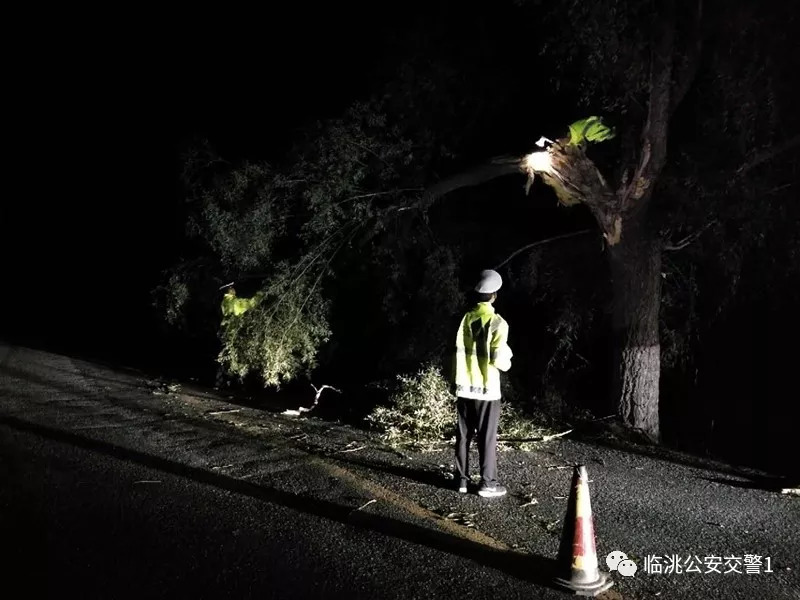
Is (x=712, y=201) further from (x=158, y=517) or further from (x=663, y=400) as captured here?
(x=158, y=517)

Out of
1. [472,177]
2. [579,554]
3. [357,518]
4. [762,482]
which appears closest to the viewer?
[579,554]

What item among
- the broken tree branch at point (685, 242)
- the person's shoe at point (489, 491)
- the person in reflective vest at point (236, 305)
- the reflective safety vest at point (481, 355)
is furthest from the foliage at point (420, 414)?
the broken tree branch at point (685, 242)

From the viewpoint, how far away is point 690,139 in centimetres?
952

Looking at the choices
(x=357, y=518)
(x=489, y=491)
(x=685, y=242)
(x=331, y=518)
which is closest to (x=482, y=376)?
(x=489, y=491)

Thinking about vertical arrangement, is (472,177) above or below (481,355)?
above

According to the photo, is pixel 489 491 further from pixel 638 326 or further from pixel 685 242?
pixel 685 242

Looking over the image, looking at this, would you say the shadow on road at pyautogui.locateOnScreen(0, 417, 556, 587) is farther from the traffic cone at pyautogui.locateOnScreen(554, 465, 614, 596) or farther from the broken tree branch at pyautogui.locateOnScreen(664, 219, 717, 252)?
the broken tree branch at pyautogui.locateOnScreen(664, 219, 717, 252)

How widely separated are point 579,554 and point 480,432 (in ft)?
5.80

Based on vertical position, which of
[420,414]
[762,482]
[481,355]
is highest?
[481,355]

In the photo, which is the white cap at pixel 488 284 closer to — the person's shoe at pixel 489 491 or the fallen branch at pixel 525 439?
the person's shoe at pixel 489 491

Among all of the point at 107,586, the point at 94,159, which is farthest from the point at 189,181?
the point at 94,159

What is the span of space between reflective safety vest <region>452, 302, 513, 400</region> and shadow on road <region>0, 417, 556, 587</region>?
121cm

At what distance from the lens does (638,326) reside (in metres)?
9.52

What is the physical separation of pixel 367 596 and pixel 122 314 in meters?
22.2
